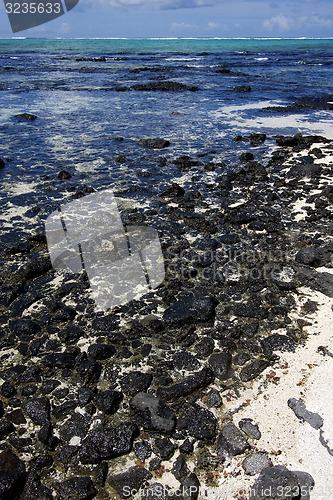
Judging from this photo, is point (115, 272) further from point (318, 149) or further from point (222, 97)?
point (222, 97)

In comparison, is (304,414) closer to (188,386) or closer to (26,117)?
(188,386)

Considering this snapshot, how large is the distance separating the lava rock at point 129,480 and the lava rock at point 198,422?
466 mm

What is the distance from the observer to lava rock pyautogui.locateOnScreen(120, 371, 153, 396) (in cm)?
344

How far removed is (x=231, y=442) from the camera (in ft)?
9.70

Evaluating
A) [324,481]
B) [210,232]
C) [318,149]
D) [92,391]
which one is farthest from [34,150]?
[324,481]

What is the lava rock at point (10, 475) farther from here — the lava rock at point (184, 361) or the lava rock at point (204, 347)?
the lava rock at point (204, 347)

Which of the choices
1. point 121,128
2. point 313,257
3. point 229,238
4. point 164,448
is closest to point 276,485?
point 164,448

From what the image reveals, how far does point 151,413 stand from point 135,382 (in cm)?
37

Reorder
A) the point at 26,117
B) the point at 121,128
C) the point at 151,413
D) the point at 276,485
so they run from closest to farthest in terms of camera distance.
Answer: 1. the point at 276,485
2. the point at 151,413
3. the point at 121,128
4. the point at 26,117

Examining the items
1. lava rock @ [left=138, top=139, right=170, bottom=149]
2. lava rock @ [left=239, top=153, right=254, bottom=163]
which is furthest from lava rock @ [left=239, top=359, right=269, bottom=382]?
lava rock @ [left=138, top=139, right=170, bottom=149]

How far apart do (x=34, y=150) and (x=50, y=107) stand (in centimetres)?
708

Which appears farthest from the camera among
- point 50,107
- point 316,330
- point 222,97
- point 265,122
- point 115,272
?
point 222,97

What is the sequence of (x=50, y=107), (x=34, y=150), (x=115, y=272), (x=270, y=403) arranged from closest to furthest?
(x=270, y=403) < (x=115, y=272) < (x=34, y=150) < (x=50, y=107)

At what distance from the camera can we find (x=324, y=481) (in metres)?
2.67
